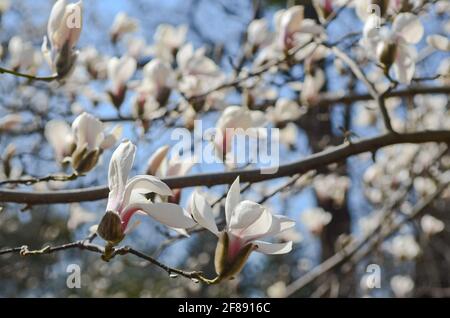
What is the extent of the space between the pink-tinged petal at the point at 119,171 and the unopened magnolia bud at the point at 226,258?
13 cm

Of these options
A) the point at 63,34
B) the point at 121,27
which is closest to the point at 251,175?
the point at 63,34

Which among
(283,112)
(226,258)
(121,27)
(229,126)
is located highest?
(121,27)

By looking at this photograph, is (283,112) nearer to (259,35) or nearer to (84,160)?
(259,35)

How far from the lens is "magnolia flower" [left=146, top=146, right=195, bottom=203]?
112 cm

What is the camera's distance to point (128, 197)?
2.56ft

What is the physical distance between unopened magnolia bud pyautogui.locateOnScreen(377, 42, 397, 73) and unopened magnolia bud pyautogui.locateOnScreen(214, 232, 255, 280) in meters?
0.55

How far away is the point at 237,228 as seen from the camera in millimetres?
795

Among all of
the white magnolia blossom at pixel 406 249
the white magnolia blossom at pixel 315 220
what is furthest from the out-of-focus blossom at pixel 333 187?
the white magnolia blossom at pixel 406 249

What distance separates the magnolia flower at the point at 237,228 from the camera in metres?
0.78

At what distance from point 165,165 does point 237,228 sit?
0.37m

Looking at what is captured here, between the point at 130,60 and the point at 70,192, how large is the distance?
65 centimetres

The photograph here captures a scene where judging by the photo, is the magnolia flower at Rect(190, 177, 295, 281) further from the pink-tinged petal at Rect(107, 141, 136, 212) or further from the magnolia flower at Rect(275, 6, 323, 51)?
the magnolia flower at Rect(275, 6, 323, 51)
